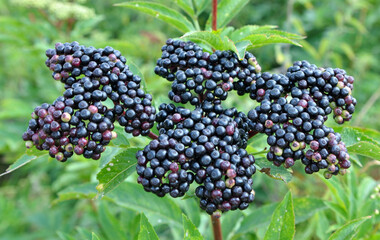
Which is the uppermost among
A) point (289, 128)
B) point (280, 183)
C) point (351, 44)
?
point (351, 44)

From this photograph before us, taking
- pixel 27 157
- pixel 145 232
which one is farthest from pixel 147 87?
pixel 145 232

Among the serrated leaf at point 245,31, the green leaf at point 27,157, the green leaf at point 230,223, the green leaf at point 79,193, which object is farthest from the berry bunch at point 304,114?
the green leaf at point 79,193

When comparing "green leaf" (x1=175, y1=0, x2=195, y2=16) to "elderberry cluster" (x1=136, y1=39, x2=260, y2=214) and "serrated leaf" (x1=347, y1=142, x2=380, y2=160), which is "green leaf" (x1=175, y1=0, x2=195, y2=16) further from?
"serrated leaf" (x1=347, y1=142, x2=380, y2=160)

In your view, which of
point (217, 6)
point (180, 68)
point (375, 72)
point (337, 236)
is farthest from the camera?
point (375, 72)

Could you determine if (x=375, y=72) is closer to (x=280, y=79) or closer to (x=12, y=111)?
(x=280, y=79)

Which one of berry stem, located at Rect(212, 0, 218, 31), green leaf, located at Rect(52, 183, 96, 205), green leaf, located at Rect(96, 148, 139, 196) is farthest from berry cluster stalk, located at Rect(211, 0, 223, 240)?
green leaf, located at Rect(52, 183, 96, 205)

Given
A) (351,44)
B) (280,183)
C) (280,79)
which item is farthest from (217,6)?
(351,44)
